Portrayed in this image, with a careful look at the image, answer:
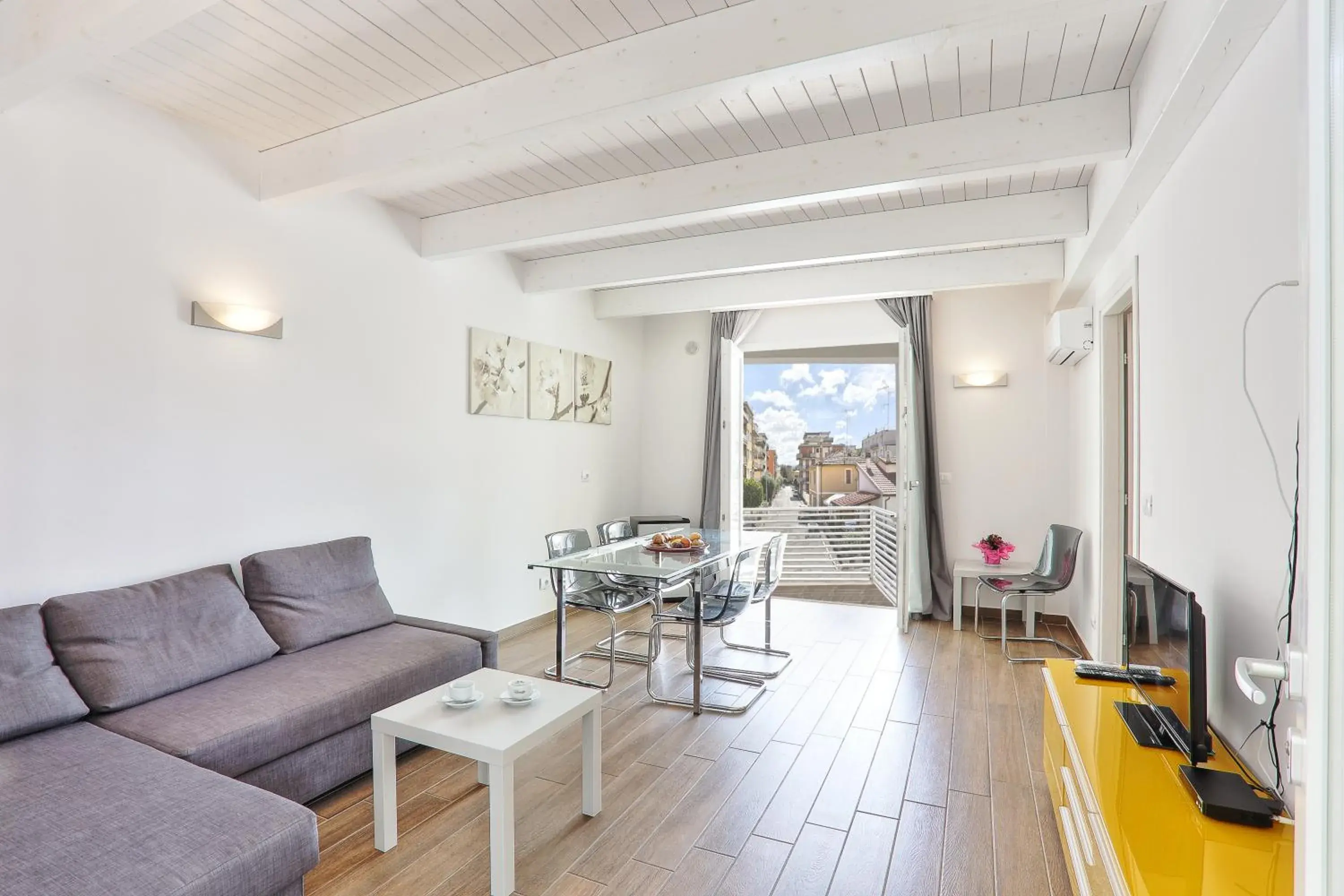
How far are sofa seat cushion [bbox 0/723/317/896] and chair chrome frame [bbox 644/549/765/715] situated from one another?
2.01 metres

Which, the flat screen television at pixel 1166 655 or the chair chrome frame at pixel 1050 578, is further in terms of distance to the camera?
the chair chrome frame at pixel 1050 578

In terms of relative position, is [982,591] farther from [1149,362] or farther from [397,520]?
[397,520]

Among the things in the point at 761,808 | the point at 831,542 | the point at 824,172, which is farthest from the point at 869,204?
the point at 831,542

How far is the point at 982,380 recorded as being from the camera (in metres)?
5.52

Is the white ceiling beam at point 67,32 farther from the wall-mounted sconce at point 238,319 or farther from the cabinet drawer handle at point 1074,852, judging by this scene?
the cabinet drawer handle at point 1074,852

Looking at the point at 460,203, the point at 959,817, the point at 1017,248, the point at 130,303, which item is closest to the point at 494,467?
the point at 460,203

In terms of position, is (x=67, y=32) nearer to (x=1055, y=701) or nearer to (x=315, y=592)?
(x=315, y=592)

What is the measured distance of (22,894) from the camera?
147 cm

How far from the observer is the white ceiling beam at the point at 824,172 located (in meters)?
2.67

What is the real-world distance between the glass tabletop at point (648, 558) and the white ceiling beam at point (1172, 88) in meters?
2.40

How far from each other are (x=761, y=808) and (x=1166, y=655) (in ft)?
4.72

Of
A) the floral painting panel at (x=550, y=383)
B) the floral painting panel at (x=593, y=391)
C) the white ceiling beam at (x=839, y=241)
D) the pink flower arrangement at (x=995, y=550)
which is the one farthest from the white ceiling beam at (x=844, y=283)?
the pink flower arrangement at (x=995, y=550)

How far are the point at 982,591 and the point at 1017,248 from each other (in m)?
2.66

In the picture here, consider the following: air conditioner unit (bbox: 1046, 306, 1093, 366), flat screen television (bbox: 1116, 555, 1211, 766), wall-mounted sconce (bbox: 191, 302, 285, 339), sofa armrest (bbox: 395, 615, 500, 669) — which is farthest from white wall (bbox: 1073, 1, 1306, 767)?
wall-mounted sconce (bbox: 191, 302, 285, 339)
